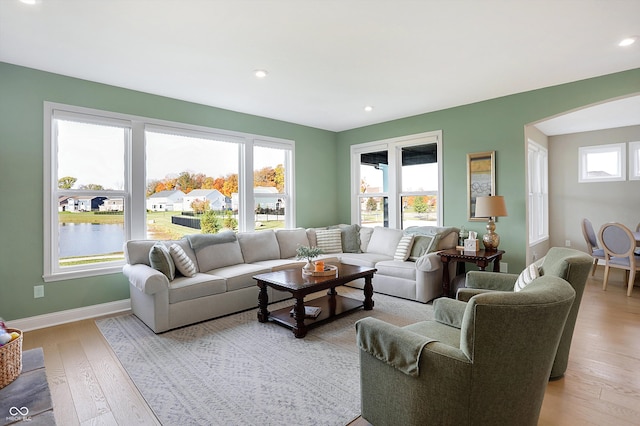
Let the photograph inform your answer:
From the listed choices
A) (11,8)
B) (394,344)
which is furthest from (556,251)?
(11,8)

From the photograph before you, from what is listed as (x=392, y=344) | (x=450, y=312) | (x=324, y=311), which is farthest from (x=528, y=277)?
(x=324, y=311)

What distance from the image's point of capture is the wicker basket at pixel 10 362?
5.06 feet

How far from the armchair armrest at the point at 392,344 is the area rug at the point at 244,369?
1.88ft

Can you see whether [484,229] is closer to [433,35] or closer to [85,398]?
[433,35]

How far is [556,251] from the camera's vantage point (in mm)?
2291

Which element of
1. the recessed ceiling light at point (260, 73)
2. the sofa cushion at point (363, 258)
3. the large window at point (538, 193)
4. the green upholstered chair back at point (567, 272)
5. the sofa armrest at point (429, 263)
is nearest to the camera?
the green upholstered chair back at point (567, 272)

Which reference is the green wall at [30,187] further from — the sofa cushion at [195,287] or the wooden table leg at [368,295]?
the wooden table leg at [368,295]

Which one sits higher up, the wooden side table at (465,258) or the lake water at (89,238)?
the lake water at (89,238)

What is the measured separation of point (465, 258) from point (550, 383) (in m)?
1.78

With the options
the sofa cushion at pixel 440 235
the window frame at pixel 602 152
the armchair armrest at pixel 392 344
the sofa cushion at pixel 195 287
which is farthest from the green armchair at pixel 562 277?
the window frame at pixel 602 152

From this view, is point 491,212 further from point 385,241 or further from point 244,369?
point 244,369

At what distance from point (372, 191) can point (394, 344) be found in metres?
4.67

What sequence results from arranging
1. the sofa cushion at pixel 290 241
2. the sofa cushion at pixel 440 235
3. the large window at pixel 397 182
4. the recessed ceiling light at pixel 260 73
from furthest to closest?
the large window at pixel 397 182 → the sofa cushion at pixel 290 241 → the sofa cushion at pixel 440 235 → the recessed ceiling light at pixel 260 73

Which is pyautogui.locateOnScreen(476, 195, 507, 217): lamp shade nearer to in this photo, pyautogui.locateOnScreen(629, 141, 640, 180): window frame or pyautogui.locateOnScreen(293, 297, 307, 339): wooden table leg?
pyautogui.locateOnScreen(293, 297, 307, 339): wooden table leg
